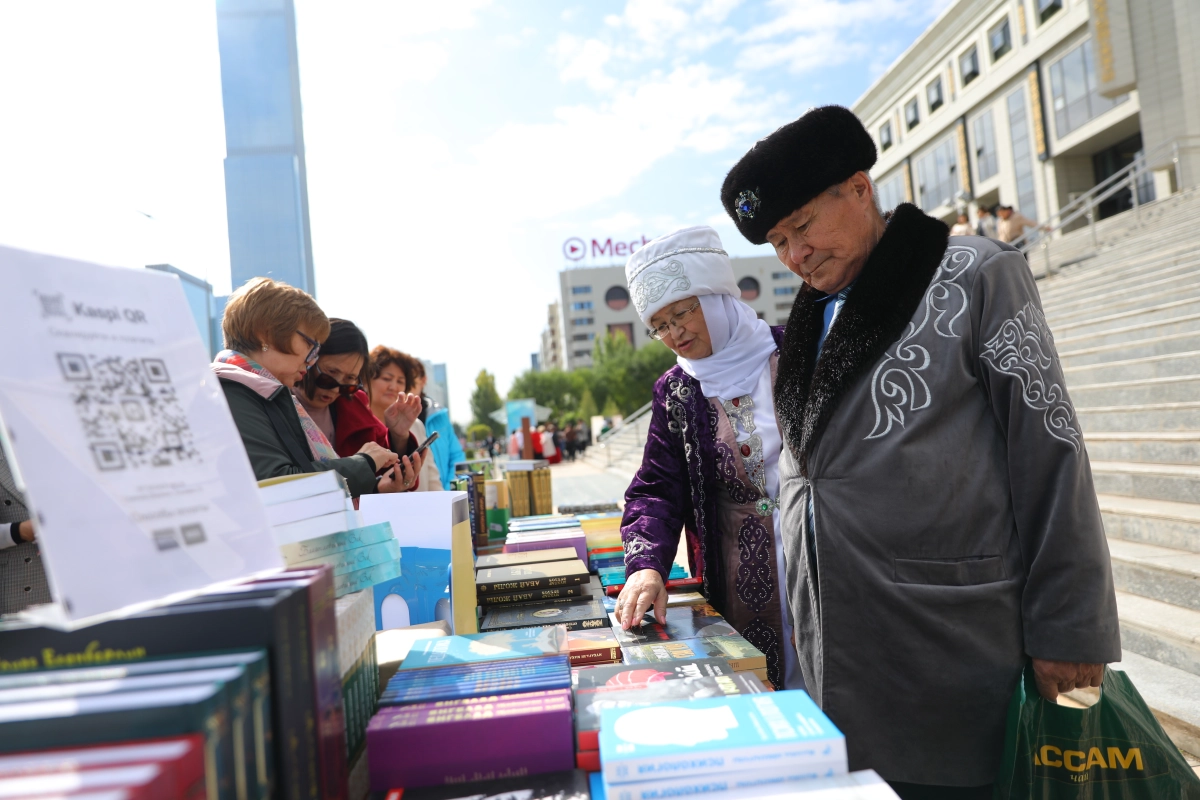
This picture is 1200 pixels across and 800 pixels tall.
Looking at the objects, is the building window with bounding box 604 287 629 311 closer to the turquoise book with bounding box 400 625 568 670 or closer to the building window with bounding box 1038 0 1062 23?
the building window with bounding box 1038 0 1062 23

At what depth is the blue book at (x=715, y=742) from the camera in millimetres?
744

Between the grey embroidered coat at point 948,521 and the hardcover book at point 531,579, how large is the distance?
64 centimetres

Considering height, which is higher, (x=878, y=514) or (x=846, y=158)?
(x=846, y=158)

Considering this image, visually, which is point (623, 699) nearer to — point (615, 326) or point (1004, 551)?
point (1004, 551)

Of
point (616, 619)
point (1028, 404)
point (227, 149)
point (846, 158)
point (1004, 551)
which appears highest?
point (227, 149)

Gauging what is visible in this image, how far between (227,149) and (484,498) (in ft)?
9.46

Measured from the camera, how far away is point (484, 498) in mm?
3180

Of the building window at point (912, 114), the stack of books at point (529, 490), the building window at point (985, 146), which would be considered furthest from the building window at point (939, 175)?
the stack of books at point (529, 490)

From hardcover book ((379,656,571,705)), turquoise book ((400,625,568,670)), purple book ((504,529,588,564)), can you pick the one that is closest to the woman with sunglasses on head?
purple book ((504,529,588,564))

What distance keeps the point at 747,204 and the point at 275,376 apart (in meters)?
1.40

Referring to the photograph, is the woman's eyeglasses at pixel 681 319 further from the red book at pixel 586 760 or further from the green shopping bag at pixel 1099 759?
the red book at pixel 586 760

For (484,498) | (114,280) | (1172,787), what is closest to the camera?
(114,280)

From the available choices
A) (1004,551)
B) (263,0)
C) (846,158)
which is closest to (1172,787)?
(1004,551)

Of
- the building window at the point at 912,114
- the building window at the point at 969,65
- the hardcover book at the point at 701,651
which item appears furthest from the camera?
the building window at the point at 912,114
